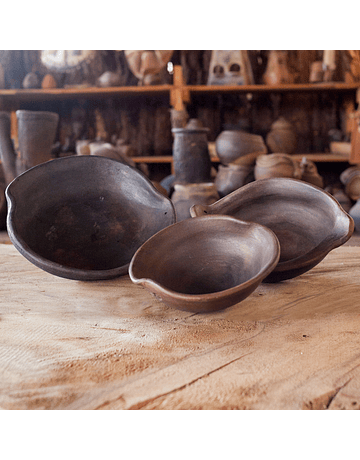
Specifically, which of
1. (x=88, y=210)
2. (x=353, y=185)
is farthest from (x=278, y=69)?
(x=88, y=210)

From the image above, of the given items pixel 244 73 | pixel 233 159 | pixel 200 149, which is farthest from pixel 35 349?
pixel 244 73

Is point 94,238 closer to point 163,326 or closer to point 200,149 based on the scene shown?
point 163,326

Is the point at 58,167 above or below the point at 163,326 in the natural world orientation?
above

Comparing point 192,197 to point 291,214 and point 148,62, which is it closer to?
point 291,214

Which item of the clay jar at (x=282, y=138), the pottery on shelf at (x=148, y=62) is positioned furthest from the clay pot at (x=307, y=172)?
the pottery on shelf at (x=148, y=62)

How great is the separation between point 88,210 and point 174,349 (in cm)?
62

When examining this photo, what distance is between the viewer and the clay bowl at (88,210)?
128cm

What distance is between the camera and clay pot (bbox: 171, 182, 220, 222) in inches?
95.9

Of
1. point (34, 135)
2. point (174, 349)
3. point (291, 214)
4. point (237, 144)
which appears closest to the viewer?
point (174, 349)

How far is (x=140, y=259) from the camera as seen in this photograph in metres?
1.03

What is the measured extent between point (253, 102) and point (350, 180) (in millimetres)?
1134

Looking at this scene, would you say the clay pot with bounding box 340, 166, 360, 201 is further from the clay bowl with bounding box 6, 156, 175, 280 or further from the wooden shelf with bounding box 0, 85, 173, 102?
the clay bowl with bounding box 6, 156, 175, 280

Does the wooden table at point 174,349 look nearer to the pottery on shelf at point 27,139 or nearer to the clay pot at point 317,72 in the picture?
the pottery on shelf at point 27,139

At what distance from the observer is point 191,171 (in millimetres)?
2547
